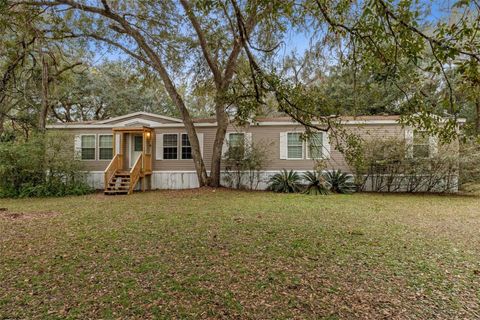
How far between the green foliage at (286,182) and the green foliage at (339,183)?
1.17 meters

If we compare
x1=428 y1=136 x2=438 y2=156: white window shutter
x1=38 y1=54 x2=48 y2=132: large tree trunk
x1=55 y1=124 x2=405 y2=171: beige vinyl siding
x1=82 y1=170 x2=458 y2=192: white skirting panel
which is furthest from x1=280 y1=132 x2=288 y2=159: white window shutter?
x1=38 y1=54 x2=48 y2=132: large tree trunk

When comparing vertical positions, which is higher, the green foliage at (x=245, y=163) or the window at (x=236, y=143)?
the window at (x=236, y=143)

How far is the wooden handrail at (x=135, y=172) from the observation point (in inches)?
433

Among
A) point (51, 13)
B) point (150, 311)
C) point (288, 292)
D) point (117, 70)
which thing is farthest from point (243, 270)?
point (117, 70)

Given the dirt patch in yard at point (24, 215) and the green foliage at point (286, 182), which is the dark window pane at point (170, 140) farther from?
the dirt patch in yard at point (24, 215)

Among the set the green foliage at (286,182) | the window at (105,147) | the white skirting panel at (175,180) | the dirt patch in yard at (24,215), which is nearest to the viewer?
the dirt patch in yard at (24,215)

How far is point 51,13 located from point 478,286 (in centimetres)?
1159

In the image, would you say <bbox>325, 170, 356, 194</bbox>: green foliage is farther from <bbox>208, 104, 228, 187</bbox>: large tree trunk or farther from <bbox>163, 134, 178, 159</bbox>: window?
<bbox>163, 134, 178, 159</bbox>: window

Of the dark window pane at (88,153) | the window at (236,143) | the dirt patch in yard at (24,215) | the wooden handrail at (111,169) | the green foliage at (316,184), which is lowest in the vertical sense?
the dirt patch in yard at (24,215)

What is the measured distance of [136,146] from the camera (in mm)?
12633

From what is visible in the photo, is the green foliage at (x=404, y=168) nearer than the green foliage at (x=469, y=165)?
No

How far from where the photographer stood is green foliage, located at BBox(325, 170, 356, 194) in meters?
11.0

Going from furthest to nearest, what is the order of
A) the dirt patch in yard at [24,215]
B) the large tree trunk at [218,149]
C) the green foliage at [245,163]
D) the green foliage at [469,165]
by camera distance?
the green foliage at [245,163], the large tree trunk at [218,149], the green foliage at [469,165], the dirt patch in yard at [24,215]

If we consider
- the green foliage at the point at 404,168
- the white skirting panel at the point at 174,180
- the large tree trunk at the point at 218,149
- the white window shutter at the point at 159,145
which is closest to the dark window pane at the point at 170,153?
the white window shutter at the point at 159,145
